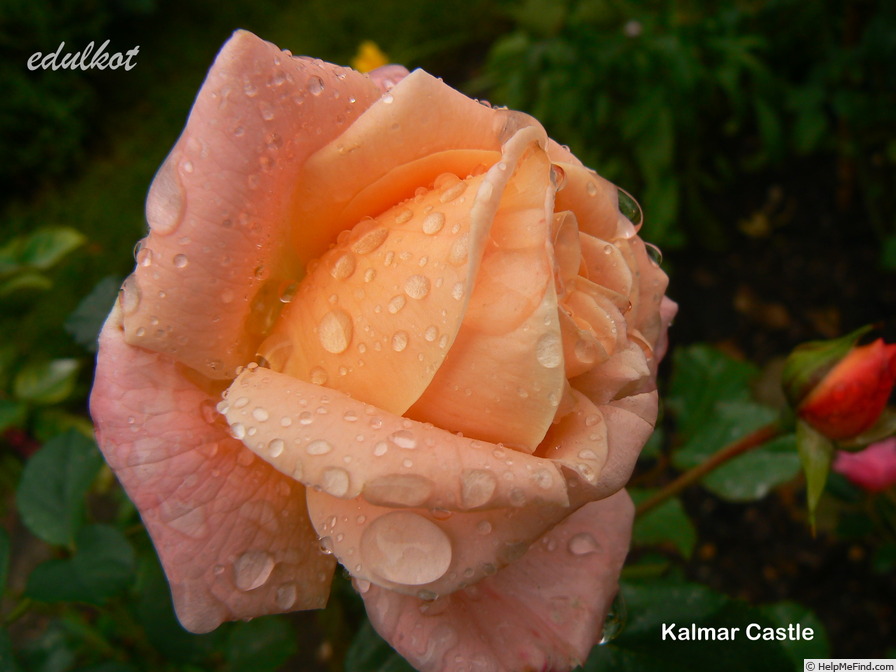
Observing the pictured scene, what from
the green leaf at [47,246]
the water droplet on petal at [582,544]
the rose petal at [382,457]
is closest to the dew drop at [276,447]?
the rose petal at [382,457]

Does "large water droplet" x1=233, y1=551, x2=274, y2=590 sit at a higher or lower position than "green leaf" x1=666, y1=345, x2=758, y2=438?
higher

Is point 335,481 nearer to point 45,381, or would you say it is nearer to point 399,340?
point 399,340

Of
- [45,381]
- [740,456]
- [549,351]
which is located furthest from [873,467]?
[45,381]

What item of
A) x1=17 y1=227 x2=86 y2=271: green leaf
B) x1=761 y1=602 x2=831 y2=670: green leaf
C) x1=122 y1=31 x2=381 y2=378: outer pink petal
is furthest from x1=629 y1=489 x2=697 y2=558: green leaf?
x1=17 y1=227 x2=86 y2=271: green leaf

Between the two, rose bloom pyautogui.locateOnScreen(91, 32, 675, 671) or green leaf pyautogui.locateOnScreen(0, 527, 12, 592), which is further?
green leaf pyautogui.locateOnScreen(0, 527, 12, 592)

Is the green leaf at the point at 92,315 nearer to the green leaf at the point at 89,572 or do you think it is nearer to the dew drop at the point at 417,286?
the green leaf at the point at 89,572

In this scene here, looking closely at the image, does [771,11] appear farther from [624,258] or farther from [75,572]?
[75,572]

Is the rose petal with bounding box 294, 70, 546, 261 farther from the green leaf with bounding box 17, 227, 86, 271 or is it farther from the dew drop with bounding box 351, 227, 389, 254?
the green leaf with bounding box 17, 227, 86, 271
